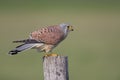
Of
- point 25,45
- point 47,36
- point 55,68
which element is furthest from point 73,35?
point 55,68

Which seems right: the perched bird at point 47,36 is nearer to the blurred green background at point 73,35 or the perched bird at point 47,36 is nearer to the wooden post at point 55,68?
the wooden post at point 55,68

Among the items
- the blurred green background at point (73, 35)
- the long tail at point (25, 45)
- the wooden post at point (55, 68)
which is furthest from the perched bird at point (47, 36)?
the blurred green background at point (73, 35)

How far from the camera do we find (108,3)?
25594mm

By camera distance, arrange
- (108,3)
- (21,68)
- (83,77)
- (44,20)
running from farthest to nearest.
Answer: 1. (108,3)
2. (44,20)
3. (21,68)
4. (83,77)

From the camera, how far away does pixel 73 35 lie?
1777 centimetres

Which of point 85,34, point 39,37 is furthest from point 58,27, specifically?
point 85,34

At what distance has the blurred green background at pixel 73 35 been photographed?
1368 centimetres

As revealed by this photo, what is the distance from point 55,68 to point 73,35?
32.2 ft

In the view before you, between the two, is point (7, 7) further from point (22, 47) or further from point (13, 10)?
point (22, 47)

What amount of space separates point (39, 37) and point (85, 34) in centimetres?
883

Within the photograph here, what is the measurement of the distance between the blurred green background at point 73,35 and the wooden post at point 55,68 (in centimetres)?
479

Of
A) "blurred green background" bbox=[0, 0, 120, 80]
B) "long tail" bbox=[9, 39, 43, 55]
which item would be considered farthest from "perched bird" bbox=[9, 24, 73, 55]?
"blurred green background" bbox=[0, 0, 120, 80]

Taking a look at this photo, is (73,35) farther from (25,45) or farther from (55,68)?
(55,68)

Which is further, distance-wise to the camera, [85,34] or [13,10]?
[13,10]
